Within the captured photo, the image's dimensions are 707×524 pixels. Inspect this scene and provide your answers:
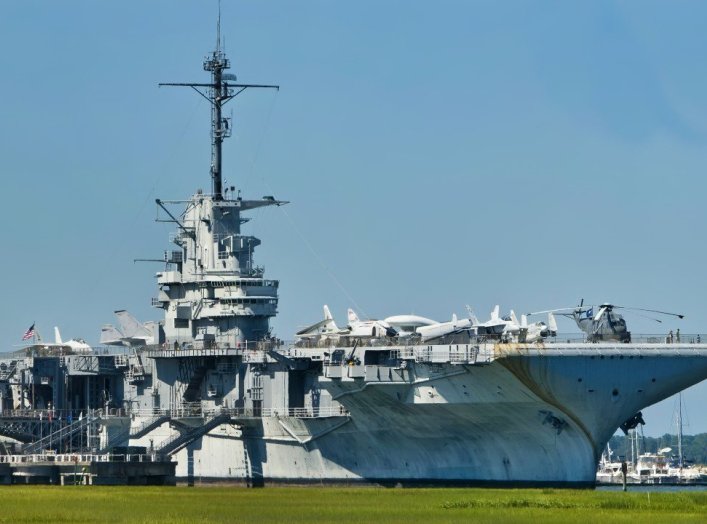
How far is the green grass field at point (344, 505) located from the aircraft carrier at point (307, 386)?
2143 mm

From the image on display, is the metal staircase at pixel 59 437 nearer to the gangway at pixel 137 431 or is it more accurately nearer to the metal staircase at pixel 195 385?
the gangway at pixel 137 431

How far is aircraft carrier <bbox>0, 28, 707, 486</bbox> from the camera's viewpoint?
50438 mm

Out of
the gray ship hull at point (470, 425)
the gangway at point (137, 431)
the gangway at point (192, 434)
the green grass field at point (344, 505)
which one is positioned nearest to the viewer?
the green grass field at point (344, 505)

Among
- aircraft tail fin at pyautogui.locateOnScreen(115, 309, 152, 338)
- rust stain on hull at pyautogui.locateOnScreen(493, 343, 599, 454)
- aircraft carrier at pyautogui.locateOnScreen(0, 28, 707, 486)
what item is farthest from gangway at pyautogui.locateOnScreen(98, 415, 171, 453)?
rust stain on hull at pyautogui.locateOnScreen(493, 343, 599, 454)

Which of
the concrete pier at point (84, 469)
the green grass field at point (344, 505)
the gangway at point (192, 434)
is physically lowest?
the green grass field at point (344, 505)

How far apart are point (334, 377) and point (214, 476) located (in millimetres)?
7400

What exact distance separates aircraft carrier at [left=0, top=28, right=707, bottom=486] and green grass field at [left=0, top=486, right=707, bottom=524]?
214cm

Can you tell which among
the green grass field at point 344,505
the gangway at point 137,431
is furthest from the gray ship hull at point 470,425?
the gangway at point 137,431

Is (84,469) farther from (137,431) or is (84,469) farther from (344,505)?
(344,505)

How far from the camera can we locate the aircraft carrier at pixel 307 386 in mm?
50438

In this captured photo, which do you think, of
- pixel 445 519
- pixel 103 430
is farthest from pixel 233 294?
pixel 445 519

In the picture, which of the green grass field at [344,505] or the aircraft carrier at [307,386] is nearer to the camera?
the green grass field at [344,505]

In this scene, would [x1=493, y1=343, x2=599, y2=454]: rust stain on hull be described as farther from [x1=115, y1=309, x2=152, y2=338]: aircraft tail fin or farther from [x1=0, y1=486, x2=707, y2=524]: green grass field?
[x1=115, y1=309, x2=152, y2=338]: aircraft tail fin

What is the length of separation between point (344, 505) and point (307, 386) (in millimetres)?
13128
